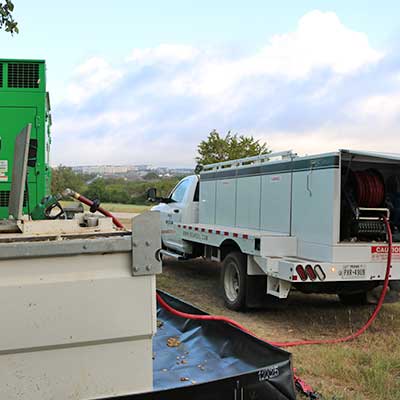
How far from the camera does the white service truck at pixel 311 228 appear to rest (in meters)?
5.94

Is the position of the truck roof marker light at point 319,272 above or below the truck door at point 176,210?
below

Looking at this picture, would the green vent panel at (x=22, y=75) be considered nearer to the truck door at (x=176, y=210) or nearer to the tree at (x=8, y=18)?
the tree at (x=8, y=18)

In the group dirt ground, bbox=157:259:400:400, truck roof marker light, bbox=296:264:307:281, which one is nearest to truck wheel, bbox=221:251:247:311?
dirt ground, bbox=157:259:400:400

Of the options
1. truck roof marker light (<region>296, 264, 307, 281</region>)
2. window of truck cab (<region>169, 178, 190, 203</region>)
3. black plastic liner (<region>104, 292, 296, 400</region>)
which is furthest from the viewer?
window of truck cab (<region>169, 178, 190, 203</region>)

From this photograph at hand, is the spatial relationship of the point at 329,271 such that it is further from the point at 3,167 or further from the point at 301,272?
the point at 3,167

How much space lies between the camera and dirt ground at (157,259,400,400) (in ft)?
14.8

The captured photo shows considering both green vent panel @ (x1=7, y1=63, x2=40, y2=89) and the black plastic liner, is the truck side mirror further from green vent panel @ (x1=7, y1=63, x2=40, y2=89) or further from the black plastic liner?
the black plastic liner

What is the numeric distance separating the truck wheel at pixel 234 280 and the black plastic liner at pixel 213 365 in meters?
2.91

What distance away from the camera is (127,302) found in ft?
7.11

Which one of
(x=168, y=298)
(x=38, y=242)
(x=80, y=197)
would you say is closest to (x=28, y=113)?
(x=168, y=298)

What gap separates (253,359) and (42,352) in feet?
4.70

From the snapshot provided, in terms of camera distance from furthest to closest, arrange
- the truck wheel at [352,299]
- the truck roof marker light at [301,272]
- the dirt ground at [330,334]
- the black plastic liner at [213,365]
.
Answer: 1. the truck wheel at [352,299]
2. the truck roof marker light at [301,272]
3. the dirt ground at [330,334]
4. the black plastic liner at [213,365]

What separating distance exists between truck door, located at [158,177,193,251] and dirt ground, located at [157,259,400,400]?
80 cm

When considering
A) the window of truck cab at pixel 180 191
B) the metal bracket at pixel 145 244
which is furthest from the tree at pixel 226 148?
the metal bracket at pixel 145 244
